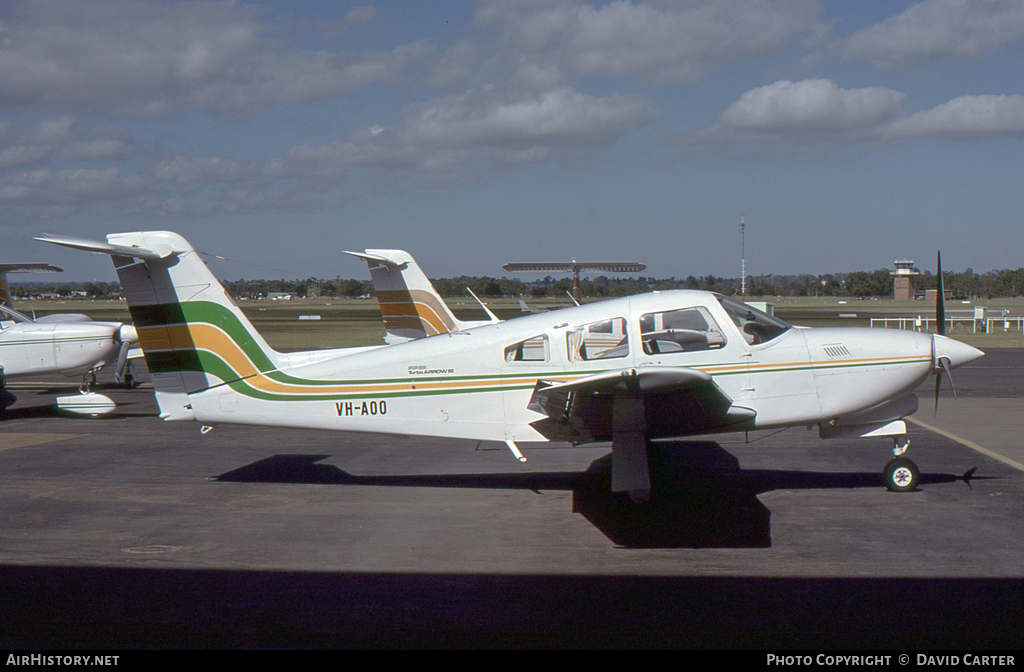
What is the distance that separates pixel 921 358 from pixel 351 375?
21.0 feet

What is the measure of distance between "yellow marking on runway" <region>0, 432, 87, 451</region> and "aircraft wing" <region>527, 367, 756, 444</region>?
9.25 m

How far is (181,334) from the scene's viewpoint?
30.8 feet

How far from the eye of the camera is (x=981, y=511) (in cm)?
792

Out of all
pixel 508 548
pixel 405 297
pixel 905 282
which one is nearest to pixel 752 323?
pixel 508 548

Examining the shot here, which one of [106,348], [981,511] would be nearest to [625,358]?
[981,511]

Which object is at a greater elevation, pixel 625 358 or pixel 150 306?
pixel 150 306

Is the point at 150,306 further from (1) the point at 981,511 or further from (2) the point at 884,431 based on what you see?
(1) the point at 981,511

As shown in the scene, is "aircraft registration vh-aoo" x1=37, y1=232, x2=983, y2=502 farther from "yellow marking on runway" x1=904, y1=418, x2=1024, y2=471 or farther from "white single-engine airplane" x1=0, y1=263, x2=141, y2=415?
"white single-engine airplane" x1=0, y1=263, x2=141, y2=415

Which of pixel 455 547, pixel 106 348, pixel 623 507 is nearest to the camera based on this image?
pixel 455 547

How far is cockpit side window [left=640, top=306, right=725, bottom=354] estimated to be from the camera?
8.35 m

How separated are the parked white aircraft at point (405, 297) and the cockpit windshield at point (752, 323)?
9.74 m

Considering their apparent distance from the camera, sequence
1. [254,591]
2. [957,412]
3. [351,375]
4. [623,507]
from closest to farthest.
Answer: [254,591], [623,507], [351,375], [957,412]

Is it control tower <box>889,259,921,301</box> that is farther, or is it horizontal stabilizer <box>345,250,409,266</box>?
control tower <box>889,259,921,301</box>

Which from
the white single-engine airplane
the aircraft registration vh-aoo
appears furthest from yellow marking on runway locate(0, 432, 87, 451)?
the aircraft registration vh-aoo
